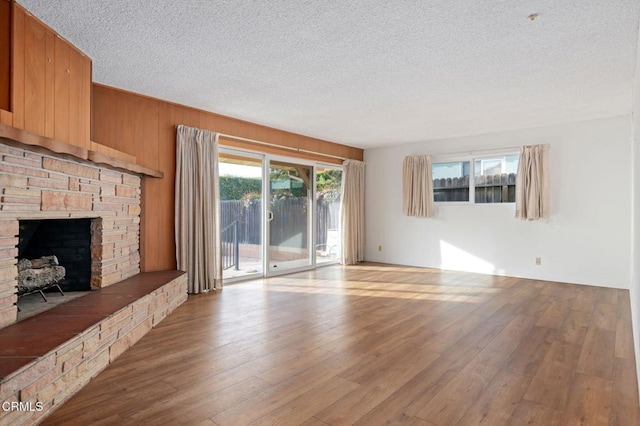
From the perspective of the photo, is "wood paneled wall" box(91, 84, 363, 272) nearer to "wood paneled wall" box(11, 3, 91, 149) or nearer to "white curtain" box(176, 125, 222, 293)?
"white curtain" box(176, 125, 222, 293)

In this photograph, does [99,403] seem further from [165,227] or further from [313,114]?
[313,114]

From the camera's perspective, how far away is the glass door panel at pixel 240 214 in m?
5.19

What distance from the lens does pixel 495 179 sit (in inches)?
240

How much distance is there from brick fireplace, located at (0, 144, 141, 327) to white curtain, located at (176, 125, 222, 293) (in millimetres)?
543

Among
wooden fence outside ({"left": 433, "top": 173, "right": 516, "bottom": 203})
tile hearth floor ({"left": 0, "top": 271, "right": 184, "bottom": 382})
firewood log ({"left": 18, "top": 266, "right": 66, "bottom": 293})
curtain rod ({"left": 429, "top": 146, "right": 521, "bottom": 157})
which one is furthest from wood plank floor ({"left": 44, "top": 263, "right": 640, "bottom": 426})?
curtain rod ({"left": 429, "top": 146, "right": 521, "bottom": 157})

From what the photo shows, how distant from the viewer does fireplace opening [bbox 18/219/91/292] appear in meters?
3.17

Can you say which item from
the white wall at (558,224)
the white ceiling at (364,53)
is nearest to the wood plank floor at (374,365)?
the white wall at (558,224)

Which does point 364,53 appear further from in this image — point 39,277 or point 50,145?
point 39,277

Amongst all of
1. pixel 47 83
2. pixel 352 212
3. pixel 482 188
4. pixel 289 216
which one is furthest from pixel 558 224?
pixel 47 83

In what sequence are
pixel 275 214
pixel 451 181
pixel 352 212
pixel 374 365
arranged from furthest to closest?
pixel 352 212, pixel 451 181, pixel 275 214, pixel 374 365

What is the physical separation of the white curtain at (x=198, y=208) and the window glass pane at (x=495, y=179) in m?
4.37

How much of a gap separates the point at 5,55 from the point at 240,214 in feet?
11.0

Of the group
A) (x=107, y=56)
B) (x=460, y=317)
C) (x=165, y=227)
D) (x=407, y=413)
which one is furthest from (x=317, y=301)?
(x=107, y=56)

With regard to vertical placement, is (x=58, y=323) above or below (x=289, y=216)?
below
